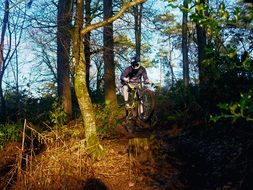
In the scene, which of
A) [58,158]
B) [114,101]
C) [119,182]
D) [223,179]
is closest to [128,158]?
[119,182]

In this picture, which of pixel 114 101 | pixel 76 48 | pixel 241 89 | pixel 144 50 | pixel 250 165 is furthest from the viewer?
pixel 144 50

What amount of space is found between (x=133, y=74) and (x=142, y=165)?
13.8 feet

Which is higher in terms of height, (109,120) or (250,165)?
(109,120)

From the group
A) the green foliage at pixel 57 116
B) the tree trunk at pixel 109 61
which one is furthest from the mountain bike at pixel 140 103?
the green foliage at pixel 57 116

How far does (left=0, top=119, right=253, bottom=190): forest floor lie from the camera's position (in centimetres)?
770

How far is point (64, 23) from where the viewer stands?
938 cm

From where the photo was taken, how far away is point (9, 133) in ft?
40.1

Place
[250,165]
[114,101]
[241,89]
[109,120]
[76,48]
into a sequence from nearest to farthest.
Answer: [250,165]
[76,48]
[241,89]
[109,120]
[114,101]

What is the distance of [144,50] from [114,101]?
19199 millimetres

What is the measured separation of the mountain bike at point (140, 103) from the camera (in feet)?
38.7

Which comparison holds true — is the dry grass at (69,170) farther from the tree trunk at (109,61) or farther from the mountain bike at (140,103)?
the tree trunk at (109,61)

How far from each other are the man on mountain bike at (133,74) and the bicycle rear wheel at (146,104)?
366mm

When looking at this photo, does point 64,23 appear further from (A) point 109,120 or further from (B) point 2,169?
(B) point 2,169

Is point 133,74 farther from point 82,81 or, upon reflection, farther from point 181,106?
point 82,81
